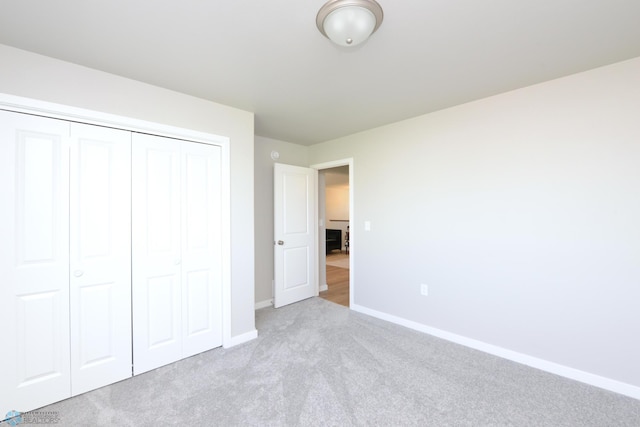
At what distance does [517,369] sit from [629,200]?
1.57 m

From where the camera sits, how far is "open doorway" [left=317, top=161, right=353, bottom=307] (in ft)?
14.2

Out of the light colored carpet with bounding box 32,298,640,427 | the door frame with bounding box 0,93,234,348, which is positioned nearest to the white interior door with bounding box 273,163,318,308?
the door frame with bounding box 0,93,234,348

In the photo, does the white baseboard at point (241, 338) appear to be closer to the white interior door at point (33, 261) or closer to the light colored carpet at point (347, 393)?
the light colored carpet at point (347, 393)

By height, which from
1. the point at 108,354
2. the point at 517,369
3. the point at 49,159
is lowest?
the point at 517,369

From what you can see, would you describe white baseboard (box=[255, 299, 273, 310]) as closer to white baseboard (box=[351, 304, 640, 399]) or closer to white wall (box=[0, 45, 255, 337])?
white wall (box=[0, 45, 255, 337])

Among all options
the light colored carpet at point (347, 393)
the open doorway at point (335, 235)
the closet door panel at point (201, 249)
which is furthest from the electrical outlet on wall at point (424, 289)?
the closet door panel at point (201, 249)

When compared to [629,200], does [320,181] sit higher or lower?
higher

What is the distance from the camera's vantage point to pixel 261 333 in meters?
2.90

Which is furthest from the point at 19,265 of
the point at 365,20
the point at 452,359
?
the point at 452,359

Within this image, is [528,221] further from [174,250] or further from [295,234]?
[174,250]

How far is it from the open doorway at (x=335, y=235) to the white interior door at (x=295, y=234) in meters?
0.31

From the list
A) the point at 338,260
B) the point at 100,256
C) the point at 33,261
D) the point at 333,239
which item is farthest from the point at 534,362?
the point at 333,239

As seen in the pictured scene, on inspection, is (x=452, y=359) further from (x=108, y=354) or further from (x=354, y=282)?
(x=108, y=354)

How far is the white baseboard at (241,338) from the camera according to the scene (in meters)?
2.62
